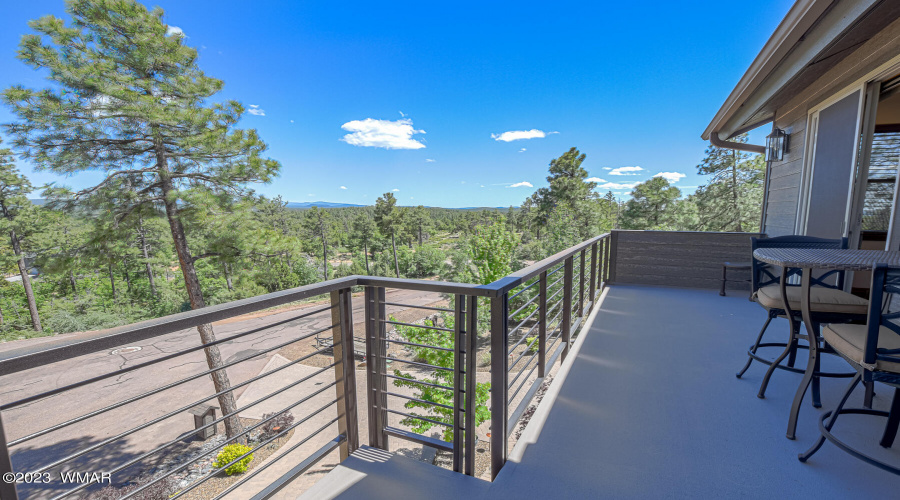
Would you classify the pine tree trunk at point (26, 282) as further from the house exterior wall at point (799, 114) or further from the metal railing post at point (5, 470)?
the house exterior wall at point (799, 114)

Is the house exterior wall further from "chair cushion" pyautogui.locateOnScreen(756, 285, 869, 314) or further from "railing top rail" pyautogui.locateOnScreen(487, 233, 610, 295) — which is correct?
"railing top rail" pyautogui.locateOnScreen(487, 233, 610, 295)

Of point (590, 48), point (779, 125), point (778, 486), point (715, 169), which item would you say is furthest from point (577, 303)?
→ point (715, 169)

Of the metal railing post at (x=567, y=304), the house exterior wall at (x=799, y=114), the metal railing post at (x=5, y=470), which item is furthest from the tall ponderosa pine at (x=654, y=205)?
the metal railing post at (x=5, y=470)

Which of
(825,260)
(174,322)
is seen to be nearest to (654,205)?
(825,260)

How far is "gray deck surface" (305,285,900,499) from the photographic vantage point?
4.71ft

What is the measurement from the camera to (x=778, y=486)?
1426 mm

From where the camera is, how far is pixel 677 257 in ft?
17.3

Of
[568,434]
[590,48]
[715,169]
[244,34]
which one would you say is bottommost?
[568,434]

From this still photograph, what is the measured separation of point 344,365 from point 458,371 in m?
0.56

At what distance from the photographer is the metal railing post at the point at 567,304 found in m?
2.69

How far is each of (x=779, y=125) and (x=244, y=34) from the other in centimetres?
1867

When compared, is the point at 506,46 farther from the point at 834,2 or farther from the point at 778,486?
the point at 778,486

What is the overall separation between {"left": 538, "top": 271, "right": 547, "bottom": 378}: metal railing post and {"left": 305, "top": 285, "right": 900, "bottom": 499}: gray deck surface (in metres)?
0.18

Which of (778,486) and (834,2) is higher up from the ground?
(834,2)
